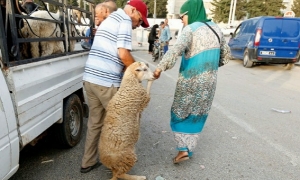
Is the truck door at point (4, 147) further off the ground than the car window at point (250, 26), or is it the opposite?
the car window at point (250, 26)

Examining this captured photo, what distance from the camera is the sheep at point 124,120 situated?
7.89ft

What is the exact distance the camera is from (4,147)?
1746mm

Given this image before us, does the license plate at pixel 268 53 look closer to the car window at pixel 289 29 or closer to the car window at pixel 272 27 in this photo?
the car window at pixel 272 27

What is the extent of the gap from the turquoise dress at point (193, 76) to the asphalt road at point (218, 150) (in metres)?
0.42

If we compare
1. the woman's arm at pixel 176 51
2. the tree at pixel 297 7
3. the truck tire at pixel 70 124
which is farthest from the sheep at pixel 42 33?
the tree at pixel 297 7

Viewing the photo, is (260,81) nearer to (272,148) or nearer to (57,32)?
(272,148)

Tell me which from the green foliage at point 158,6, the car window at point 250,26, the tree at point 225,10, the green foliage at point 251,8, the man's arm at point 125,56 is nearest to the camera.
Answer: the man's arm at point 125,56

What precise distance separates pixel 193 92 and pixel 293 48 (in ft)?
28.9

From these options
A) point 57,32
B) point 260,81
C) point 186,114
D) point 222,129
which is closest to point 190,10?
point 186,114

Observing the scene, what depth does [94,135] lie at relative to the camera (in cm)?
276

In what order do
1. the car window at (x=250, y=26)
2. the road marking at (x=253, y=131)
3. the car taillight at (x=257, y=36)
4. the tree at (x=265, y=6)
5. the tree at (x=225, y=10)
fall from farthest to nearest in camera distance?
1. the tree at (x=225, y=10)
2. the tree at (x=265, y=6)
3. the car window at (x=250, y=26)
4. the car taillight at (x=257, y=36)
5. the road marking at (x=253, y=131)

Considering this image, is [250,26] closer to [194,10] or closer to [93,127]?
[194,10]

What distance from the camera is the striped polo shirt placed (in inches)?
94.7

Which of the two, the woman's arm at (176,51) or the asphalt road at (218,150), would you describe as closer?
the woman's arm at (176,51)
